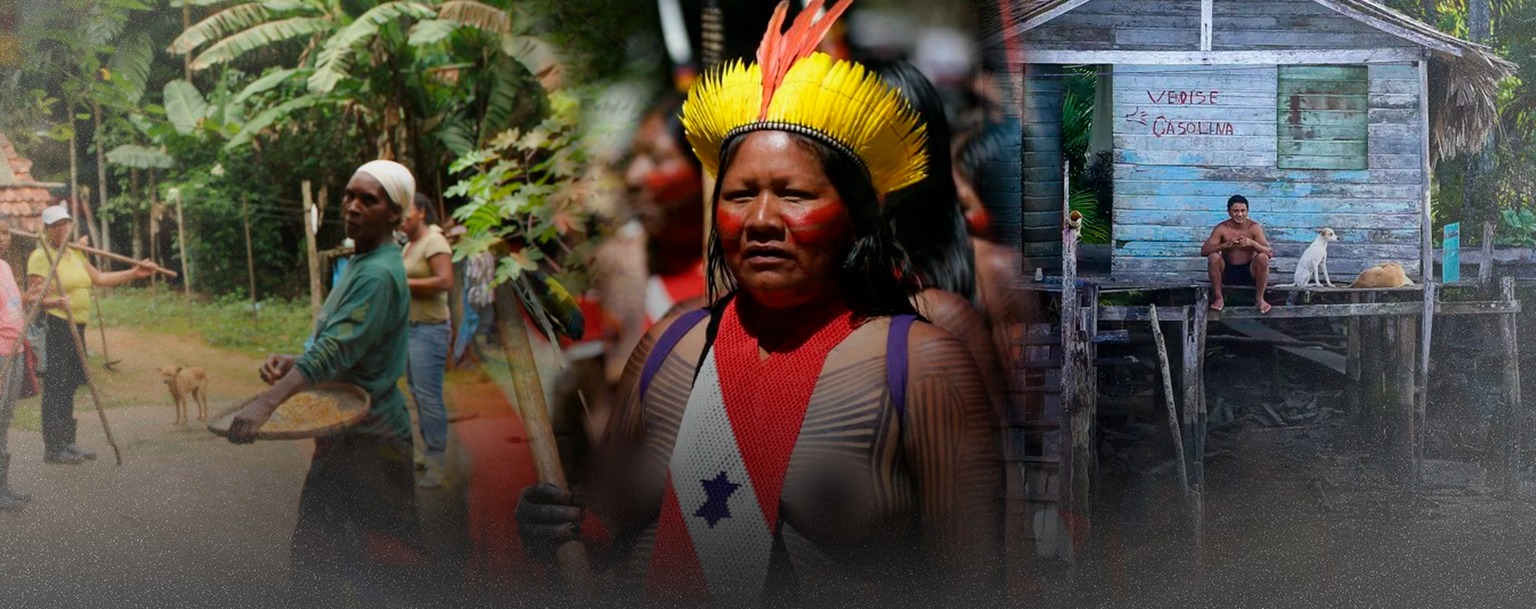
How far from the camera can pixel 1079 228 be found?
15.4ft

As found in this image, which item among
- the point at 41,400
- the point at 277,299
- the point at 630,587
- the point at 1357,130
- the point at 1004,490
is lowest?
the point at 630,587

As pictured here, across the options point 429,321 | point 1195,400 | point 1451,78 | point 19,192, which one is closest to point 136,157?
point 19,192

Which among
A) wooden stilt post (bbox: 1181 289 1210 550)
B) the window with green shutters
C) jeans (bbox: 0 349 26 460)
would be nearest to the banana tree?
jeans (bbox: 0 349 26 460)

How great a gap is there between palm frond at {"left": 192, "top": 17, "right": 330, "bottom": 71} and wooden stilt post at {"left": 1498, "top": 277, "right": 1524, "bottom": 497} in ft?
13.7

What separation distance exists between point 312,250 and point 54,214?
96 cm

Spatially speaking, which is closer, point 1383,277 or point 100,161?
point 1383,277

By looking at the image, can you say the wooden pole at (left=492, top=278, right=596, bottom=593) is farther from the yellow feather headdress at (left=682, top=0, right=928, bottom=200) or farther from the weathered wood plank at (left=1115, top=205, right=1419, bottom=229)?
the weathered wood plank at (left=1115, top=205, right=1419, bottom=229)

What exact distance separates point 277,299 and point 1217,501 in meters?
3.33

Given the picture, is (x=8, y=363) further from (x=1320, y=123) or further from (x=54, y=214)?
(x=1320, y=123)

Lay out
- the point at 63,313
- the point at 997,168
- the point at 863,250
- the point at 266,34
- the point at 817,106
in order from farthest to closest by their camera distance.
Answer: the point at 63,313 → the point at 266,34 → the point at 997,168 → the point at 863,250 → the point at 817,106

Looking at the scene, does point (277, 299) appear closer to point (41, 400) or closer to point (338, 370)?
point (338, 370)

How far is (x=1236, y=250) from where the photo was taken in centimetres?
469

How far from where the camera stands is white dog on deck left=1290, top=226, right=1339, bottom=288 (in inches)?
184

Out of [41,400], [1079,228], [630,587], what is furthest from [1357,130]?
[41,400]
